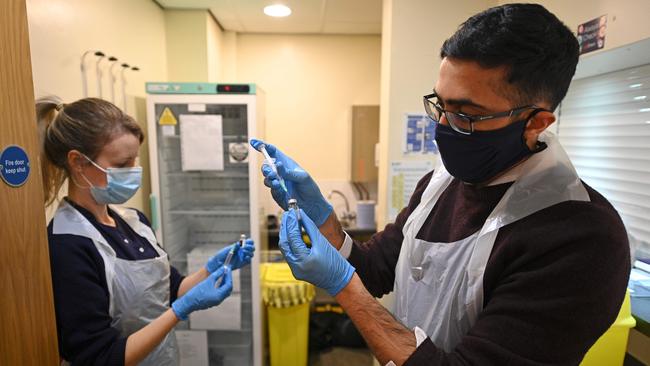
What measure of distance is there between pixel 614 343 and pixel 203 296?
4.46ft

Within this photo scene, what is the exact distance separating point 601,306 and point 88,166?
1.34 meters

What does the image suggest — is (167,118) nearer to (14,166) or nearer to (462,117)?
(14,166)

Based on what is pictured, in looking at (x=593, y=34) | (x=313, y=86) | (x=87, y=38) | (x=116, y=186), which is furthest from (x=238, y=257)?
(x=313, y=86)

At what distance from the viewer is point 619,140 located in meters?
1.47

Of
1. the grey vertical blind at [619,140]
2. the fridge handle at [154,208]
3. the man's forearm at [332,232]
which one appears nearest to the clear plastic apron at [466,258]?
the man's forearm at [332,232]

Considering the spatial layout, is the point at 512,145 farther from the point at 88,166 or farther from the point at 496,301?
the point at 88,166

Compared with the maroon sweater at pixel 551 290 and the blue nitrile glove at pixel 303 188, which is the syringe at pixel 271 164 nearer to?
the blue nitrile glove at pixel 303 188

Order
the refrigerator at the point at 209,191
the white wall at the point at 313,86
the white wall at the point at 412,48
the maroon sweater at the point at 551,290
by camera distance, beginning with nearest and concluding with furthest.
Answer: the maroon sweater at the point at 551,290 → the white wall at the point at 412,48 → the refrigerator at the point at 209,191 → the white wall at the point at 313,86

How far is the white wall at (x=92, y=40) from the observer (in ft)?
4.02

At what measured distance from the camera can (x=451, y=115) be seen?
2.47 ft

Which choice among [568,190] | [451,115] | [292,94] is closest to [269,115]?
[292,94]

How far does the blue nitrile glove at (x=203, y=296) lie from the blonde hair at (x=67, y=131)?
1.73 feet

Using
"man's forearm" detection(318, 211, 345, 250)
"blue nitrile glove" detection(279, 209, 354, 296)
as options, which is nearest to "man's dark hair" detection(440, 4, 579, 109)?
"blue nitrile glove" detection(279, 209, 354, 296)

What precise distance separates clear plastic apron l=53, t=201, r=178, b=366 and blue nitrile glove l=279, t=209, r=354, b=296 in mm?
608
